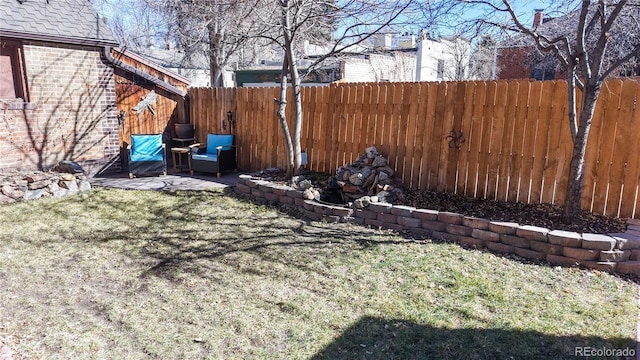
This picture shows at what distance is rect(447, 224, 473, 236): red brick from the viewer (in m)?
4.53

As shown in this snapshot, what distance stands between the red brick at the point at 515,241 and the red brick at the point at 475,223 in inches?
8.0

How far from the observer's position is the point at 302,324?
9.93 feet

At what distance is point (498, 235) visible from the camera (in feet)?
14.3

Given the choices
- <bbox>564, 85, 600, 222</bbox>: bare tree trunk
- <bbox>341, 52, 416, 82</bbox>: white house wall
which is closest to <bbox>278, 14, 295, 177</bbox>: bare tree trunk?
<bbox>564, 85, 600, 222</bbox>: bare tree trunk

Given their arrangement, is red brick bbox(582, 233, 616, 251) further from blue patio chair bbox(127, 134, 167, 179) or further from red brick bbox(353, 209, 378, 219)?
blue patio chair bbox(127, 134, 167, 179)

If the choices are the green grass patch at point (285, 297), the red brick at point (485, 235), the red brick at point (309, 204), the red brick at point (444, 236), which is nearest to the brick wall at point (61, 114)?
the green grass patch at point (285, 297)

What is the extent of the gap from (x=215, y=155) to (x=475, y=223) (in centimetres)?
540

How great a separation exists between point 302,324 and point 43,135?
691cm

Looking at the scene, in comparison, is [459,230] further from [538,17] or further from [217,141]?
[217,141]

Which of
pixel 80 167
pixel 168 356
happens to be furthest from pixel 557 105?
pixel 80 167

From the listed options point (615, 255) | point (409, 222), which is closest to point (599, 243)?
point (615, 255)

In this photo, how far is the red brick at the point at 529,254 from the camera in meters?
4.07

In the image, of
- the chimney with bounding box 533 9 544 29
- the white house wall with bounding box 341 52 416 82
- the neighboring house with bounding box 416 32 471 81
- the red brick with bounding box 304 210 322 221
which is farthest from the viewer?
the white house wall with bounding box 341 52 416 82

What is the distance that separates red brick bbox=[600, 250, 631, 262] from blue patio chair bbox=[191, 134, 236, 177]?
6.32m
